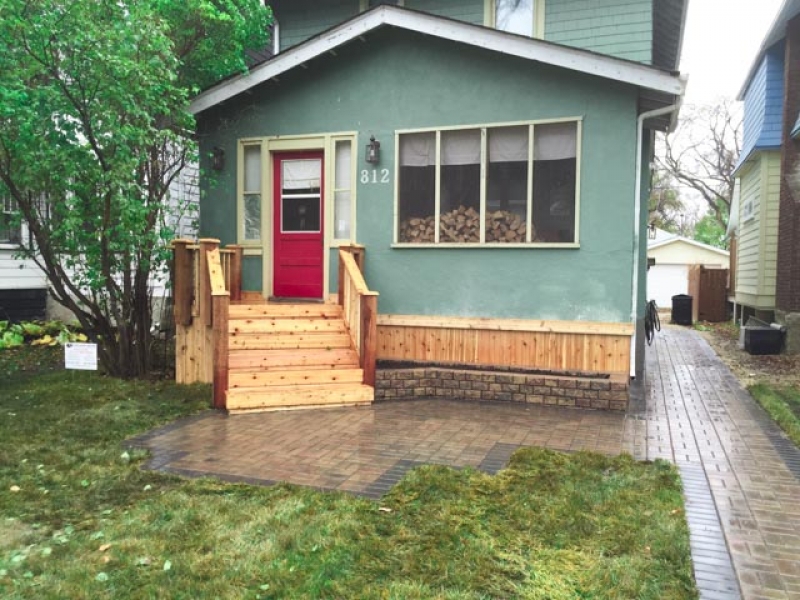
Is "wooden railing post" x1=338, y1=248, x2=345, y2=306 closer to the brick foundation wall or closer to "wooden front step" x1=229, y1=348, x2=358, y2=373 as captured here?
"wooden front step" x1=229, y1=348, x2=358, y2=373

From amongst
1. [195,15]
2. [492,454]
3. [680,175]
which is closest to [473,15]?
[195,15]

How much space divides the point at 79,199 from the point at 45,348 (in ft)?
12.9

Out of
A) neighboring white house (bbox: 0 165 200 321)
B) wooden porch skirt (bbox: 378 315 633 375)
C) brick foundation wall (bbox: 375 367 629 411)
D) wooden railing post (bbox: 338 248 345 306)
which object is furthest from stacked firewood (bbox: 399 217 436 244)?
neighboring white house (bbox: 0 165 200 321)

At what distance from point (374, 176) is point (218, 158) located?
7.76 feet

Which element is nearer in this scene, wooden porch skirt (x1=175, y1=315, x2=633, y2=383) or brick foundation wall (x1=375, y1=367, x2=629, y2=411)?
brick foundation wall (x1=375, y1=367, x2=629, y2=411)

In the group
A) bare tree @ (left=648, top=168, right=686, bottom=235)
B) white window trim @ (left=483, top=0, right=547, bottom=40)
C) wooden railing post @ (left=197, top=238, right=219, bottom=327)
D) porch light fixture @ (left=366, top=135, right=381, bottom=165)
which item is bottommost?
wooden railing post @ (left=197, top=238, right=219, bottom=327)

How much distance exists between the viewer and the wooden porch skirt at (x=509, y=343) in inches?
289

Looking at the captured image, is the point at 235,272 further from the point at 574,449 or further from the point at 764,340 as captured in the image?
the point at 764,340

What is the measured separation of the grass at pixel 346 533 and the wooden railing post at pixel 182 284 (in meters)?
2.63

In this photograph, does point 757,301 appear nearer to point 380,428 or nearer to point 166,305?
point 380,428

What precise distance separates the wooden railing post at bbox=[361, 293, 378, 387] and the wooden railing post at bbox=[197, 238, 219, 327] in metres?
1.78

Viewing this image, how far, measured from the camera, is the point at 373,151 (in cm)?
823

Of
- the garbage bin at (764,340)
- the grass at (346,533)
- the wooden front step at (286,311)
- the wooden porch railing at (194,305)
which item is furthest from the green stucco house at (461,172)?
the garbage bin at (764,340)

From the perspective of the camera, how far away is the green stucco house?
290 inches
